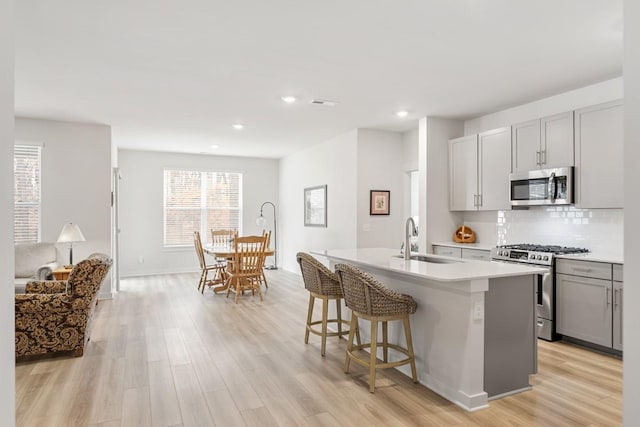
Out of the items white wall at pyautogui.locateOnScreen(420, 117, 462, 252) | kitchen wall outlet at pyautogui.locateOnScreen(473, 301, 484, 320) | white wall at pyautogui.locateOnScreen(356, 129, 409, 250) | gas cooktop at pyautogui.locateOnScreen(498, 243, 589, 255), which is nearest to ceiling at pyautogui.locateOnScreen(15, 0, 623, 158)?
white wall at pyautogui.locateOnScreen(420, 117, 462, 252)

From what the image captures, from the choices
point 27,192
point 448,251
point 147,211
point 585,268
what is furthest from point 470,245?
point 147,211

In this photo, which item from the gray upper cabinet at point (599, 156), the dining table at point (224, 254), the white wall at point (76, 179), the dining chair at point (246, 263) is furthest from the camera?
the dining table at point (224, 254)

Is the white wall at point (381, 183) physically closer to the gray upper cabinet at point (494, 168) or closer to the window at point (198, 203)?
the gray upper cabinet at point (494, 168)

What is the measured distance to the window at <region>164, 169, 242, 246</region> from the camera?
8.58 meters

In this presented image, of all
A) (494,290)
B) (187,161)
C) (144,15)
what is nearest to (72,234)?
(144,15)

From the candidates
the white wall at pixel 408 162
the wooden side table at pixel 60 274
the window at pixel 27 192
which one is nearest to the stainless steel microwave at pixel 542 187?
the white wall at pixel 408 162

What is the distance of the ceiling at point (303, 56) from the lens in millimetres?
2648

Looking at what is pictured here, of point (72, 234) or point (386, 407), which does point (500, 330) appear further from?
point (72, 234)

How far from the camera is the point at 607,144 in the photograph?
3.76 meters

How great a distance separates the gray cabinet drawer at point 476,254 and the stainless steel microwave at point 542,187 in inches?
25.9

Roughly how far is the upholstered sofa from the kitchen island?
4477mm

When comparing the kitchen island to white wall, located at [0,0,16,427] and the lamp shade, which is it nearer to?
white wall, located at [0,0,16,427]

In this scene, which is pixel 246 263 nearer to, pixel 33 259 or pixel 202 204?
pixel 33 259

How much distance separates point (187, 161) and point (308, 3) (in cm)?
679
